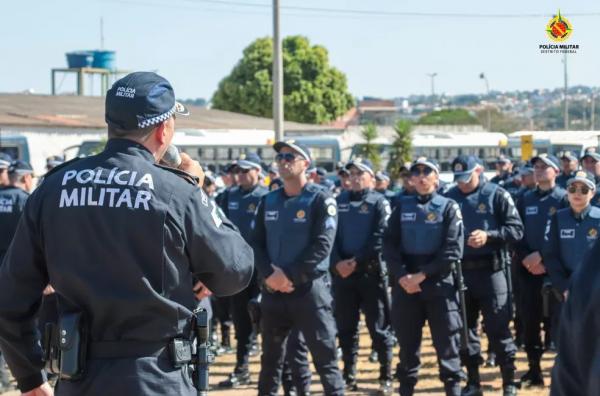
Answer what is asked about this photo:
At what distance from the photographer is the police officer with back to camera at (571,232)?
908 centimetres

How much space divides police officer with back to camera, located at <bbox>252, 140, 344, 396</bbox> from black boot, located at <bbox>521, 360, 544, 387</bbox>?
2.79 meters

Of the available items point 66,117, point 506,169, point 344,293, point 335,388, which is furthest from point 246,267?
point 66,117

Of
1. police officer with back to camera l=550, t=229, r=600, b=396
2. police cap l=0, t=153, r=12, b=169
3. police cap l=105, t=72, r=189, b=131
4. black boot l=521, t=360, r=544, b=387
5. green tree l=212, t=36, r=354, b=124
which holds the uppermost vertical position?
green tree l=212, t=36, r=354, b=124

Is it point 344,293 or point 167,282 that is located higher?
point 167,282

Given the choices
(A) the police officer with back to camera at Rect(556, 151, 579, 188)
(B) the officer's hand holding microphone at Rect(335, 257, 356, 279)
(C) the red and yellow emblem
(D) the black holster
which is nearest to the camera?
(D) the black holster

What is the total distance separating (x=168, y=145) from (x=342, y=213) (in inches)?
263

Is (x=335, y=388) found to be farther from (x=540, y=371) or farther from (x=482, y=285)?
(x=540, y=371)

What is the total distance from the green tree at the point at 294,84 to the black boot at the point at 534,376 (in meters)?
49.6

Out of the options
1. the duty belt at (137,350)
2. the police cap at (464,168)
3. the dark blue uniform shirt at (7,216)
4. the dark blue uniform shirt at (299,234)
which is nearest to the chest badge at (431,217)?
the dark blue uniform shirt at (299,234)

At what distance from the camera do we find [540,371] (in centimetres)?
1053

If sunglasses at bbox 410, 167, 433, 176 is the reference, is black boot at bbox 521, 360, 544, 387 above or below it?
below

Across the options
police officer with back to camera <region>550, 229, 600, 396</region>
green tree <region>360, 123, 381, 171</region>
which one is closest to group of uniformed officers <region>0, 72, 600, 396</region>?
police officer with back to camera <region>550, 229, 600, 396</region>

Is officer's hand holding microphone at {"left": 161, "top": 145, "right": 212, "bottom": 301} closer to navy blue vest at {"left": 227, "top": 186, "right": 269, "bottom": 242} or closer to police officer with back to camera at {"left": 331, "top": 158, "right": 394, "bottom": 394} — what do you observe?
police officer with back to camera at {"left": 331, "top": 158, "right": 394, "bottom": 394}

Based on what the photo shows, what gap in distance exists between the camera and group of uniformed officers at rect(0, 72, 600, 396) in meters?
4.07
